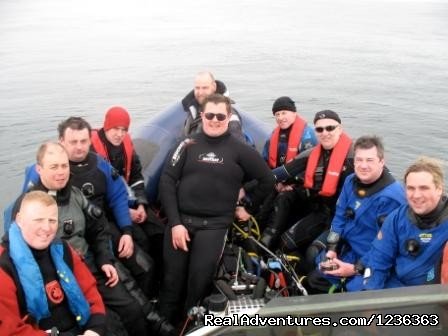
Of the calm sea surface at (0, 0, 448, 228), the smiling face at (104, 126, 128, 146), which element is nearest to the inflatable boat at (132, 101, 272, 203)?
the smiling face at (104, 126, 128, 146)

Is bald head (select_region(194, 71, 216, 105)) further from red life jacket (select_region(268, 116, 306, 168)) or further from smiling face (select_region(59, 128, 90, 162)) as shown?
smiling face (select_region(59, 128, 90, 162))

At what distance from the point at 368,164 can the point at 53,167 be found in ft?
6.39

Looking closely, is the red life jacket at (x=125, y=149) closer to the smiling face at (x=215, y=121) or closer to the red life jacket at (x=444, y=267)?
the smiling face at (x=215, y=121)

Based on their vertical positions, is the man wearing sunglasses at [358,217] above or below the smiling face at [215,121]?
below

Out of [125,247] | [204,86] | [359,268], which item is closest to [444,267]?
[359,268]

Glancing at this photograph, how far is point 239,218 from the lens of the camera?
4.09 meters

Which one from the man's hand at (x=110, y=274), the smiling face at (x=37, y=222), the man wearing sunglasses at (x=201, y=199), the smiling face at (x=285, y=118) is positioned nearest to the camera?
the smiling face at (x=37, y=222)

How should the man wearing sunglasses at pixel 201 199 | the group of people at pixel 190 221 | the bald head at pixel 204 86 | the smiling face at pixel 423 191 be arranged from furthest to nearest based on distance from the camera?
the bald head at pixel 204 86, the man wearing sunglasses at pixel 201 199, the smiling face at pixel 423 191, the group of people at pixel 190 221

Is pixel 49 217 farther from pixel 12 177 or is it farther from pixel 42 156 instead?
pixel 12 177

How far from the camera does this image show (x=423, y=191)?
277 cm

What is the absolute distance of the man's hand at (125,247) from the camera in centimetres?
371

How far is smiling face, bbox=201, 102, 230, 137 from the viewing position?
365 centimetres

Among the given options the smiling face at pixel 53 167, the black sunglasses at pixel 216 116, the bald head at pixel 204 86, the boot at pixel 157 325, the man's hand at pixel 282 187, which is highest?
the bald head at pixel 204 86

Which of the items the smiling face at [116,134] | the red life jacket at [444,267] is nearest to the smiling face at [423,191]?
the red life jacket at [444,267]
